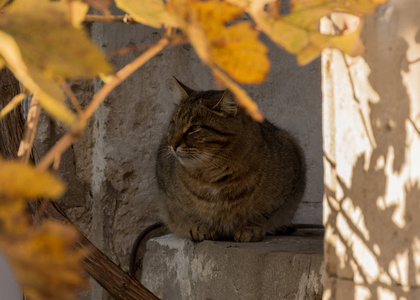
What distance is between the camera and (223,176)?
2236 mm

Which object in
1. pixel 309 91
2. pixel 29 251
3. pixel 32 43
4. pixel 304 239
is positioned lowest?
pixel 29 251

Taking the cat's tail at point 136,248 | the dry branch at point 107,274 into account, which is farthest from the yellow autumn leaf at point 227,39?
the cat's tail at point 136,248

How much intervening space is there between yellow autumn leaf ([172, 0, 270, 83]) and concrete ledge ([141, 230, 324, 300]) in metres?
1.34

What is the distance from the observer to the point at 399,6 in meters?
0.82

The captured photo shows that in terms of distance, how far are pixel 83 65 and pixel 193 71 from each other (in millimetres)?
2445

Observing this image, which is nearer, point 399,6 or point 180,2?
point 180,2

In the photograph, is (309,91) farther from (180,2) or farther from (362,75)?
(180,2)

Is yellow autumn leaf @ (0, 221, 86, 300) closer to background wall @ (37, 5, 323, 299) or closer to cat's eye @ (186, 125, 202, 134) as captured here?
cat's eye @ (186, 125, 202, 134)

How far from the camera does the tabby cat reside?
86.6 inches

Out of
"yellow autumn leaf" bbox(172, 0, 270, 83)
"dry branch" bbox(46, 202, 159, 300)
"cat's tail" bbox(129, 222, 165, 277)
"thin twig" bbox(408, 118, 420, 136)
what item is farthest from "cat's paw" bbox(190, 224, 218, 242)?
"yellow autumn leaf" bbox(172, 0, 270, 83)

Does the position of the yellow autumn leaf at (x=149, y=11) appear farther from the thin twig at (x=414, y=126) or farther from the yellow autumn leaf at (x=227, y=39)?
the thin twig at (x=414, y=126)

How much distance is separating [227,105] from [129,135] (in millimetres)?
497

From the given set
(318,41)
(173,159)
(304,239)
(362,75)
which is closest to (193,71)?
(173,159)

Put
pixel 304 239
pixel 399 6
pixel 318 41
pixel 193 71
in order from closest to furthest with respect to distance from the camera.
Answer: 1. pixel 318 41
2. pixel 399 6
3. pixel 304 239
4. pixel 193 71
